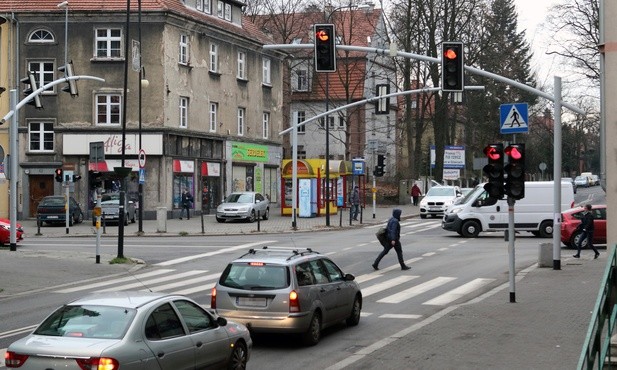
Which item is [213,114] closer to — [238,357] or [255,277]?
[255,277]

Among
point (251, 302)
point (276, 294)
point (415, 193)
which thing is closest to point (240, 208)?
point (415, 193)

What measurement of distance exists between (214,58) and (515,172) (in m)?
39.2

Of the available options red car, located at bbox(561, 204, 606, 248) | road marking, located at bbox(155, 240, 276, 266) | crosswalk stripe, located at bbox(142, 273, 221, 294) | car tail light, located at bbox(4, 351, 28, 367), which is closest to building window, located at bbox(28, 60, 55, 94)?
road marking, located at bbox(155, 240, 276, 266)

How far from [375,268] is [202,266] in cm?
530

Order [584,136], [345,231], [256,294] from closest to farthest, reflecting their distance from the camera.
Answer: [256,294] < [345,231] < [584,136]

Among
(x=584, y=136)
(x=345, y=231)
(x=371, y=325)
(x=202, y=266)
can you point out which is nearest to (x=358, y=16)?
Result: (x=584, y=136)

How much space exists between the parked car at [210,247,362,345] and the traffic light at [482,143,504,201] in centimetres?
476

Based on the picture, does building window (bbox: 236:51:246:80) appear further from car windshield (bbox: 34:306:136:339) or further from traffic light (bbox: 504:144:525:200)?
car windshield (bbox: 34:306:136:339)

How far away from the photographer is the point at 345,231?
43.3 meters

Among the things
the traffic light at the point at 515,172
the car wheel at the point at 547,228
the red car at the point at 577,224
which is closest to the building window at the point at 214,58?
the car wheel at the point at 547,228

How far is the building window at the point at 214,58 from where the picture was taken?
2196 inches

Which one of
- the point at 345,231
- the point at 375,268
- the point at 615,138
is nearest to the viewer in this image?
the point at 615,138

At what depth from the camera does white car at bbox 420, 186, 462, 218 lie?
52688mm

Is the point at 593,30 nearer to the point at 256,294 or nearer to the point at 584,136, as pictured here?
the point at 256,294
